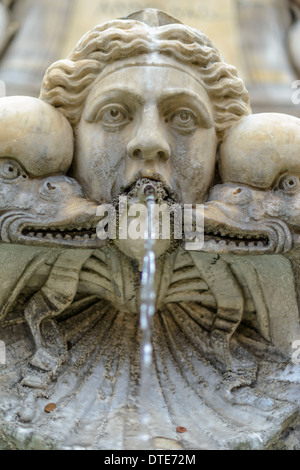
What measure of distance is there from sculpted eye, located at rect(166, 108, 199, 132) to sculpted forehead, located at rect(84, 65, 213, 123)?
4 cm

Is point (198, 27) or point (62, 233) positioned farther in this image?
point (198, 27)

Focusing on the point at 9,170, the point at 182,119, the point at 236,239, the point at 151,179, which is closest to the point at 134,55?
the point at 182,119

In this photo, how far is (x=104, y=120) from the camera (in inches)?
68.6

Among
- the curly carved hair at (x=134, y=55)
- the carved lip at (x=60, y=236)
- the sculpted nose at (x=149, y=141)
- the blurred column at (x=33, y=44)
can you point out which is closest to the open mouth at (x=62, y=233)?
the carved lip at (x=60, y=236)

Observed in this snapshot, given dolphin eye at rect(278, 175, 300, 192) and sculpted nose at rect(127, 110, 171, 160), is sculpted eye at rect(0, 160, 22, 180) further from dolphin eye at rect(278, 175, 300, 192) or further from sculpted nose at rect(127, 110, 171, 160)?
dolphin eye at rect(278, 175, 300, 192)

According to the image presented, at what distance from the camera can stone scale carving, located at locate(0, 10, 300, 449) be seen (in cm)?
165

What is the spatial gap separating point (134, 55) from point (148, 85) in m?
0.12

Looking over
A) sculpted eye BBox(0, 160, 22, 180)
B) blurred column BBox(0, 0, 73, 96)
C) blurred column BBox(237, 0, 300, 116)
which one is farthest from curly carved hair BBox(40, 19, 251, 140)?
blurred column BBox(0, 0, 73, 96)

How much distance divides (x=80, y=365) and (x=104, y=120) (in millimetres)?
701

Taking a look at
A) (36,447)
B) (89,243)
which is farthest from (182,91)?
(36,447)

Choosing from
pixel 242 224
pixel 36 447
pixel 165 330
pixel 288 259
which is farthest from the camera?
pixel 165 330

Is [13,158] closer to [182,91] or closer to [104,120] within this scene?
[104,120]

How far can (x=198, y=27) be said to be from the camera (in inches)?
160

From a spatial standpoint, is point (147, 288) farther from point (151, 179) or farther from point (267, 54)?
point (267, 54)
